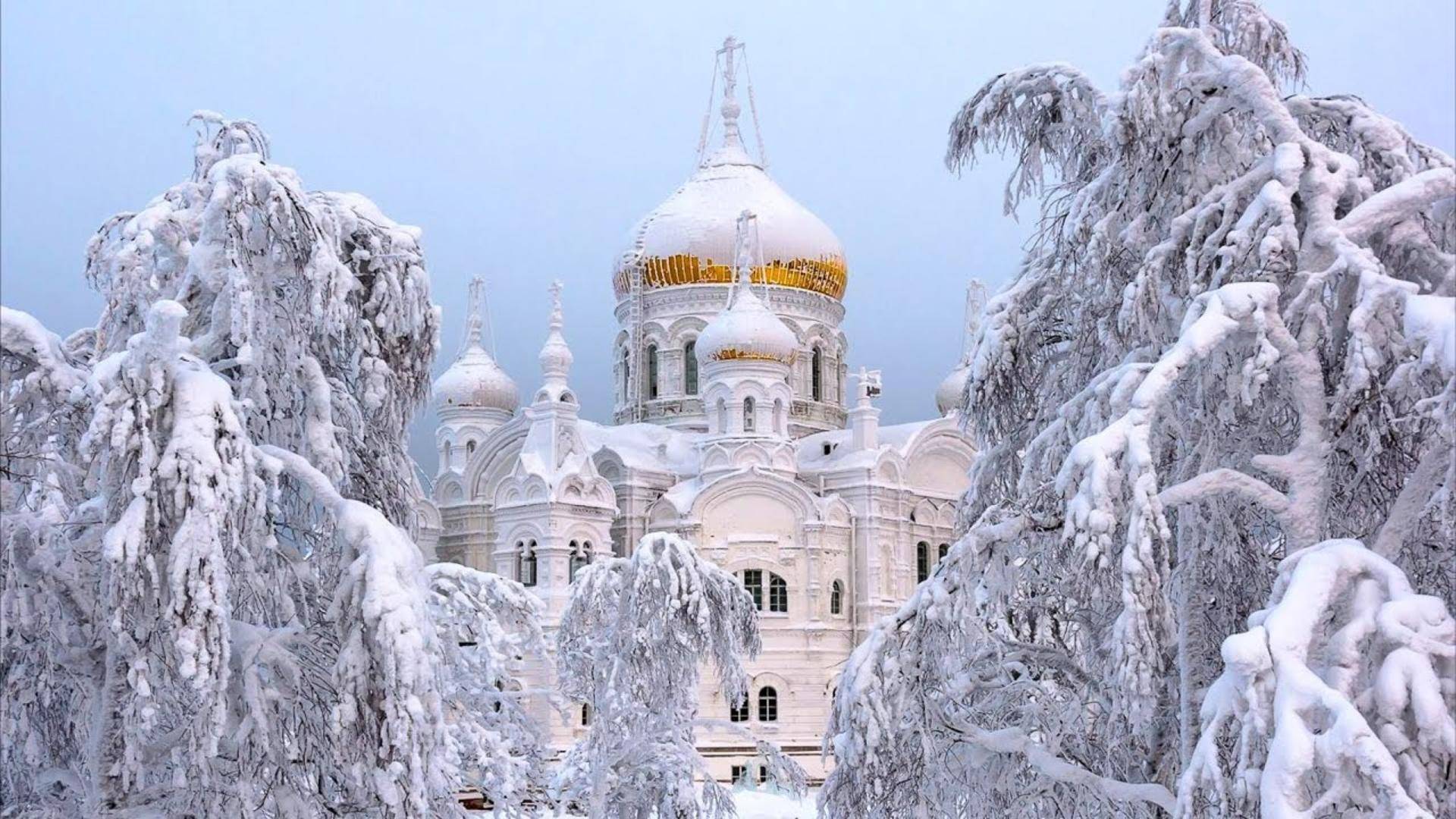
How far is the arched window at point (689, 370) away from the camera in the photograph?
39469mm

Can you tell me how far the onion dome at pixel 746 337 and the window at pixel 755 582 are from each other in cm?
481

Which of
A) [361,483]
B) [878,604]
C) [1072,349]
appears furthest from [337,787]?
[878,604]

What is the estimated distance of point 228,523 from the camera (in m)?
6.38

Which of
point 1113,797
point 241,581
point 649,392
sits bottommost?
point 1113,797

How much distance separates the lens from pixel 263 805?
6.65 meters

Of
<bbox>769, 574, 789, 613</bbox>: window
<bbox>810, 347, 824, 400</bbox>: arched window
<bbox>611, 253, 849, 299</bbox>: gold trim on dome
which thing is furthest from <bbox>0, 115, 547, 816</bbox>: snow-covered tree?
<bbox>810, 347, 824, 400</bbox>: arched window

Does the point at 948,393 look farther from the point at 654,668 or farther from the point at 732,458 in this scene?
the point at 654,668

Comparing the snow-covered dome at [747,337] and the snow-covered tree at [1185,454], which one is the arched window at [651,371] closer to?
the snow-covered dome at [747,337]

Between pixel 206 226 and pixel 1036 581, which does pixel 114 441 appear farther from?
pixel 1036 581

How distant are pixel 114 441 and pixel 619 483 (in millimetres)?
29097

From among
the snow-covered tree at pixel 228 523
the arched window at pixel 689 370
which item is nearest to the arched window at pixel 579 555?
the arched window at pixel 689 370

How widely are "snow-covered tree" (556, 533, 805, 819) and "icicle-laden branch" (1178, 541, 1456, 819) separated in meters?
10.6

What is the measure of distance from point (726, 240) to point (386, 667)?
34.0m


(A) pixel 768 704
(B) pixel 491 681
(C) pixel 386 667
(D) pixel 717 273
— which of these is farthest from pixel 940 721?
(D) pixel 717 273
